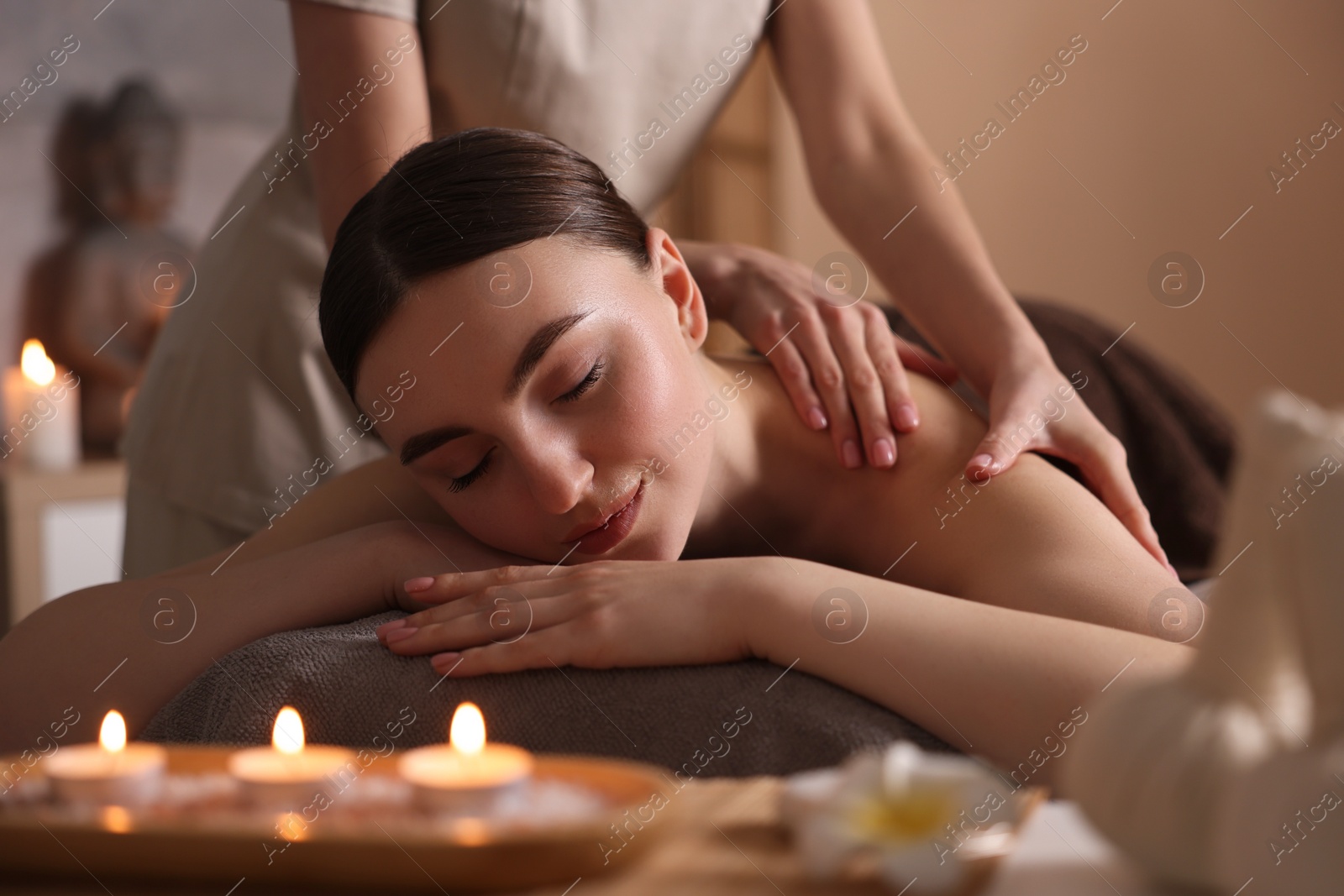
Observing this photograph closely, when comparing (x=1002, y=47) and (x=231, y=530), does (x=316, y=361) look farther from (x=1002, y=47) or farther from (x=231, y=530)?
(x=1002, y=47)

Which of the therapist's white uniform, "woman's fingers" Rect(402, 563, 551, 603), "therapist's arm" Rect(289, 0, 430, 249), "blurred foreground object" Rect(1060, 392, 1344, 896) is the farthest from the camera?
the therapist's white uniform

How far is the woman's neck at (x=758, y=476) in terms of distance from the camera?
50.3 inches

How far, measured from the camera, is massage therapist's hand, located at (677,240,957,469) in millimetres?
1243

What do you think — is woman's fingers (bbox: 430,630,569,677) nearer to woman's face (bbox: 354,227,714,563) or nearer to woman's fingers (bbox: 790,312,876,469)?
woman's face (bbox: 354,227,714,563)

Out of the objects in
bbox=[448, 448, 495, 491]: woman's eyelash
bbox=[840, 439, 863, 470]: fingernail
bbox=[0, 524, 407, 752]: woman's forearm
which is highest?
bbox=[448, 448, 495, 491]: woman's eyelash

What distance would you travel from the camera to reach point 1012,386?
4.09 ft

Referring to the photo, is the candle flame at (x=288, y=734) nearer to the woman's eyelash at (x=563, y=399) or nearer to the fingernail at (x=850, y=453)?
the woman's eyelash at (x=563, y=399)

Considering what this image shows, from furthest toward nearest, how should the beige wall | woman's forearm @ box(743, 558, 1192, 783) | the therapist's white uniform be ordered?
the beige wall → the therapist's white uniform → woman's forearm @ box(743, 558, 1192, 783)

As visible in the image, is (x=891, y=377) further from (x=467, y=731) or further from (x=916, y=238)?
→ (x=467, y=731)

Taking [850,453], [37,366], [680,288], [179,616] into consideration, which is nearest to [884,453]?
[850,453]

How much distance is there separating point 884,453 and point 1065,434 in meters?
0.20

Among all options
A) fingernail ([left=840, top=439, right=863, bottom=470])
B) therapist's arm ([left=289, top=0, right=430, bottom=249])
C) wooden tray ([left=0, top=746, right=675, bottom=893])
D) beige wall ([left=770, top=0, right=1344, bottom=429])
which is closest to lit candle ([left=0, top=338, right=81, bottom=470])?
therapist's arm ([left=289, top=0, right=430, bottom=249])

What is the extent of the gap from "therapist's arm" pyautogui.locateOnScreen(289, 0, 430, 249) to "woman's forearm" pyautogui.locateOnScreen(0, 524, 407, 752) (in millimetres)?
457

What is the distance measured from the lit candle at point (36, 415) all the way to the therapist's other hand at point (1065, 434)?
7.94 ft
